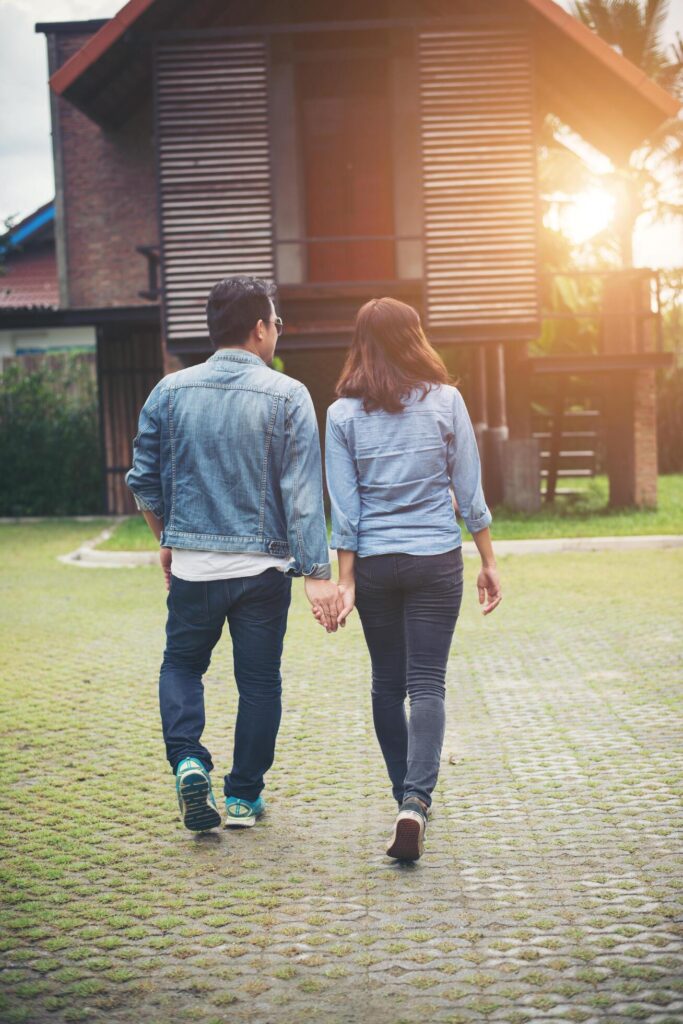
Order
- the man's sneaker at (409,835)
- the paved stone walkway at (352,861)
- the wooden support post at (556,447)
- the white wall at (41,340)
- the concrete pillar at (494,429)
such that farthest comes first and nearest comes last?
the white wall at (41,340), the wooden support post at (556,447), the concrete pillar at (494,429), the man's sneaker at (409,835), the paved stone walkway at (352,861)

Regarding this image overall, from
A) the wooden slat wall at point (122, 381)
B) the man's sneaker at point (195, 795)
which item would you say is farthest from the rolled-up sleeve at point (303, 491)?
the wooden slat wall at point (122, 381)

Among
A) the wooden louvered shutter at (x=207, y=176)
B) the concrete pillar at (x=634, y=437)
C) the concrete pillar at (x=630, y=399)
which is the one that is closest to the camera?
the wooden louvered shutter at (x=207, y=176)

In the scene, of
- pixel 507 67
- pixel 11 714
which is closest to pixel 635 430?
pixel 507 67

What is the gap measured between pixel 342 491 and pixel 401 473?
0.21m

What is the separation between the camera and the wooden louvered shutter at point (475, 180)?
52.7ft

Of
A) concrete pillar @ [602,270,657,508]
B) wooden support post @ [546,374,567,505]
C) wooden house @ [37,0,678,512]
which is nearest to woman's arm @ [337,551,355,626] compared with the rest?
wooden house @ [37,0,678,512]

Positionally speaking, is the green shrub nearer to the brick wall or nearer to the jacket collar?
the brick wall

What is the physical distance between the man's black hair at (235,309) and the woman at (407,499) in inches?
17.2

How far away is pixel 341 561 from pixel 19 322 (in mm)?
17116

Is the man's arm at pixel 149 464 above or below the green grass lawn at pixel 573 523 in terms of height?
above

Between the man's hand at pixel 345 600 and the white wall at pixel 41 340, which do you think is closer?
the man's hand at pixel 345 600

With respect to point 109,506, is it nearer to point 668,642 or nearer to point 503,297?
point 503,297

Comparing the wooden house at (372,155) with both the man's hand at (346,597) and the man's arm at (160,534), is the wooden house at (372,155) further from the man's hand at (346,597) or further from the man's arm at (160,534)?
the man's hand at (346,597)

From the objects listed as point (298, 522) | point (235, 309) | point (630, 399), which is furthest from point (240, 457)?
point (630, 399)
